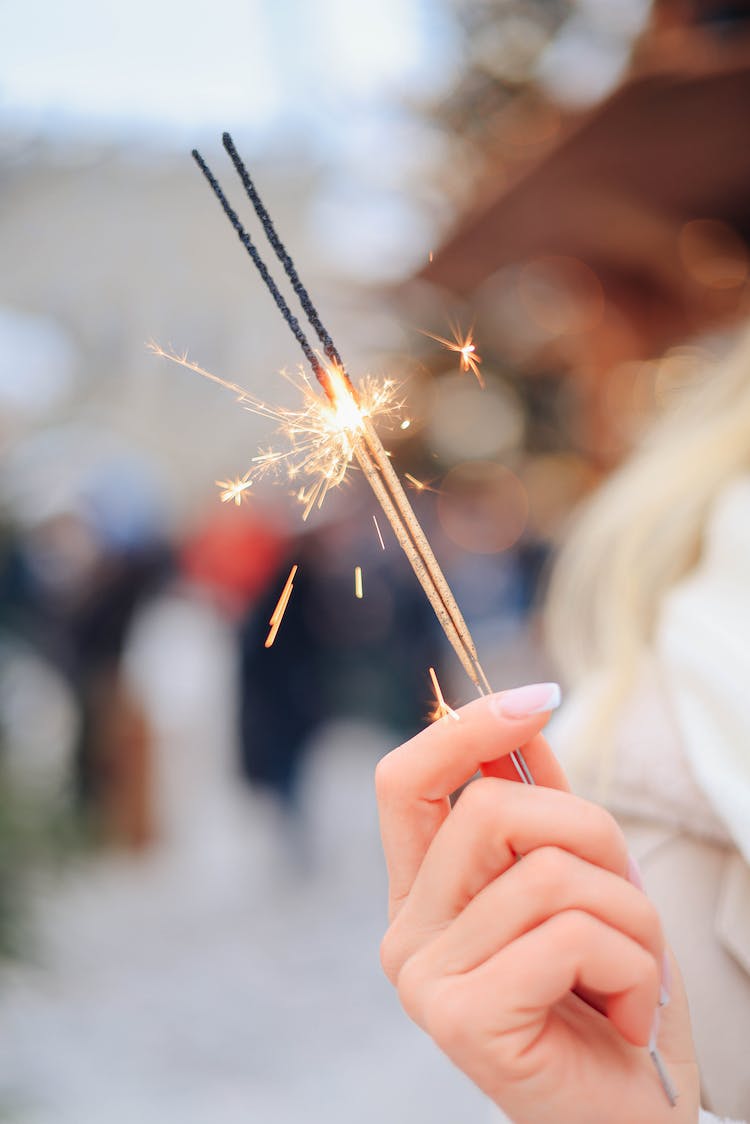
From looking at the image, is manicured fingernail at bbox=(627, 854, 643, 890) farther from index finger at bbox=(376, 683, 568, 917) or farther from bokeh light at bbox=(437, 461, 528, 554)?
bokeh light at bbox=(437, 461, 528, 554)

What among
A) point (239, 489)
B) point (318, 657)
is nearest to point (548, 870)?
point (239, 489)

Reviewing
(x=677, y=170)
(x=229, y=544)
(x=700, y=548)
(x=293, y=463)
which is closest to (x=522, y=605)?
(x=229, y=544)

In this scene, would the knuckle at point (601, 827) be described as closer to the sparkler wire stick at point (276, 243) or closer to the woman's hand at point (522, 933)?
the woman's hand at point (522, 933)

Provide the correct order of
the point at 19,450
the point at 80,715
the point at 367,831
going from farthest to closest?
the point at 367,831 < the point at 80,715 < the point at 19,450

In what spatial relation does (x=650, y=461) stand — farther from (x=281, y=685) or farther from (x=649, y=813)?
(x=281, y=685)

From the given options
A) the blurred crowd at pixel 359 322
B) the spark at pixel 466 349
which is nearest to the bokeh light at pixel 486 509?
the blurred crowd at pixel 359 322

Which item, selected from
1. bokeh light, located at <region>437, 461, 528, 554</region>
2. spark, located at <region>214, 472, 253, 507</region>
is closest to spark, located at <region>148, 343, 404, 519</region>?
spark, located at <region>214, 472, 253, 507</region>
